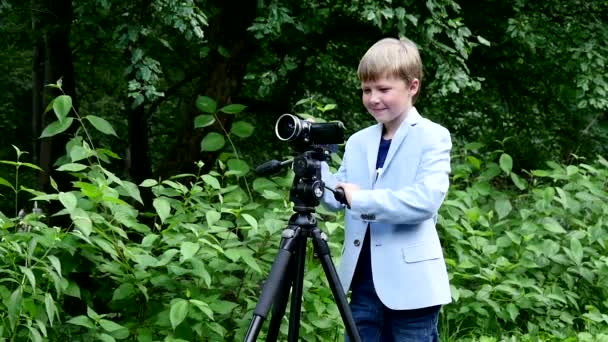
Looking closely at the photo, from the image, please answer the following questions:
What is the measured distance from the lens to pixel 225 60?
680cm

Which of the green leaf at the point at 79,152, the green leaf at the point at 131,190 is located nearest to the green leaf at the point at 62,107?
the green leaf at the point at 79,152

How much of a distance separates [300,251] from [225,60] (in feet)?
14.5

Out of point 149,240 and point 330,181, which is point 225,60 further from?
point 330,181

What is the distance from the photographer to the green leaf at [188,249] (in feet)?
10.5

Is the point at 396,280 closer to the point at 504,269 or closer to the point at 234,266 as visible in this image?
the point at 234,266

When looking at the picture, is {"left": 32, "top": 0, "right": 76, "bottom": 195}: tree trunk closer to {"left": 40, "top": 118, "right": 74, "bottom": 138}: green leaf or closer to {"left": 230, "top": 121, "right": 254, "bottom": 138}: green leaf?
{"left": 230, "top": 121, "right": 254, "bottom": 138}: green leaf

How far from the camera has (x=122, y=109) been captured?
11.6 m

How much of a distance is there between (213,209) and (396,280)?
1.32 metres

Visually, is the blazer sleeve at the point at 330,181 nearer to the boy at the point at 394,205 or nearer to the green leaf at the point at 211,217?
the boy at the point at 394,205

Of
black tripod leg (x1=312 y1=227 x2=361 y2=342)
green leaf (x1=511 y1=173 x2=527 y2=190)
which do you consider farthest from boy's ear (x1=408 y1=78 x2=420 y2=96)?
green leaf (x1=511 y1=173 x2=527 y2=190)

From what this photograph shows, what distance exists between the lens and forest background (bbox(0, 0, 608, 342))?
343cm

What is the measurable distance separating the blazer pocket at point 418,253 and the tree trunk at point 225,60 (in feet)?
13.4

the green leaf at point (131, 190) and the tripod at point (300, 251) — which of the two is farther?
the green leaf at point (131, 190)

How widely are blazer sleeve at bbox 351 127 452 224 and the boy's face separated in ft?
0.47
